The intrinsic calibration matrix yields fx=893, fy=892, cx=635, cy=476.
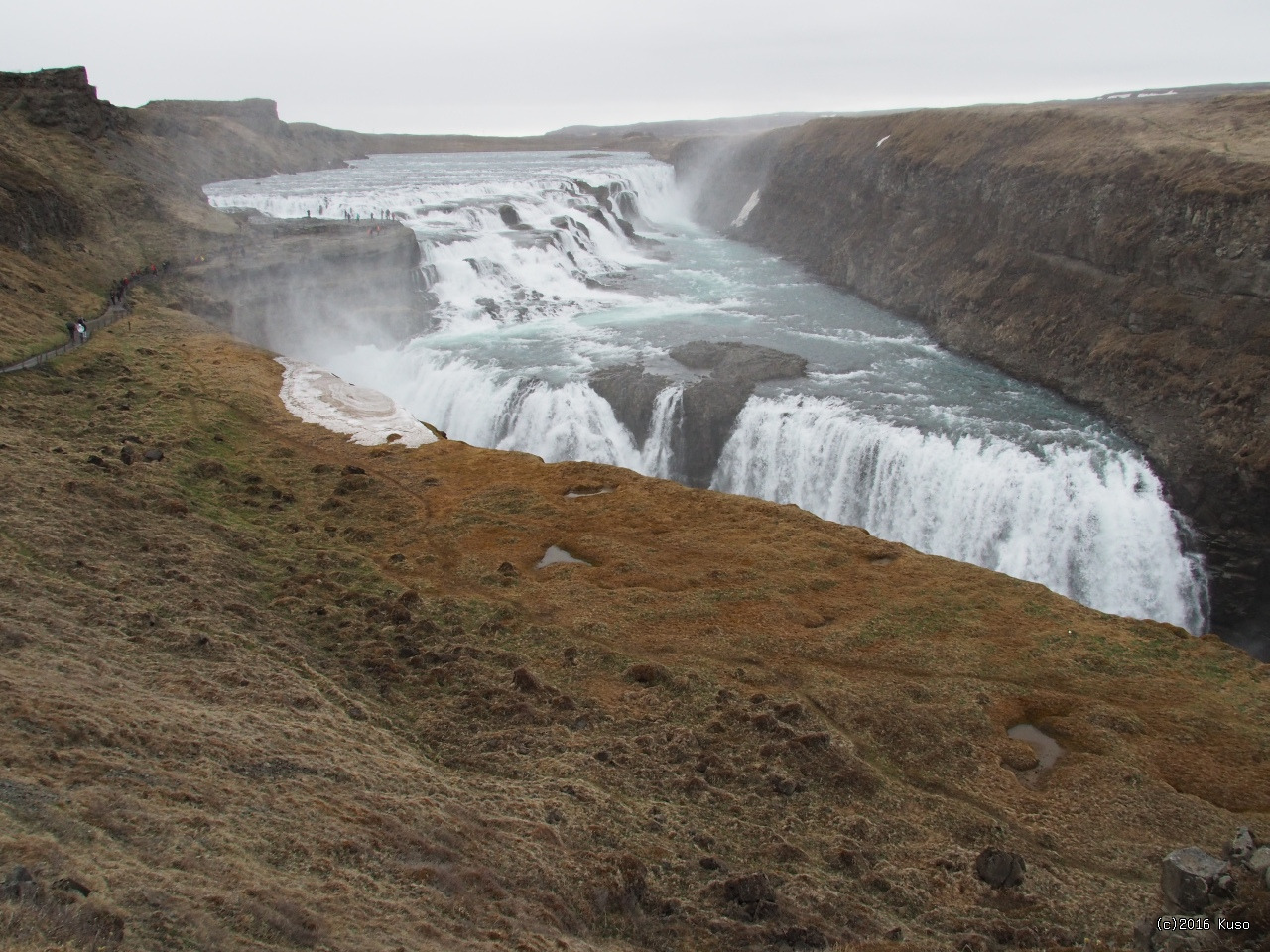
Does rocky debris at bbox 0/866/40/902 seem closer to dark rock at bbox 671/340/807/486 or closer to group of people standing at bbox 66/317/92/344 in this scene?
dark rock at bbox 671/340/807/486

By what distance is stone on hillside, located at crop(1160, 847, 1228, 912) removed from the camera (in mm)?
12945

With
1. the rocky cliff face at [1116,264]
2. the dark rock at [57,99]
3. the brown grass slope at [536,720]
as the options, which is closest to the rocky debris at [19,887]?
the brown grass slope at [536,720]

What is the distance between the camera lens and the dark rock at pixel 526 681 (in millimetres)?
21266

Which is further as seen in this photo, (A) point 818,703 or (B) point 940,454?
(B) point 940,454

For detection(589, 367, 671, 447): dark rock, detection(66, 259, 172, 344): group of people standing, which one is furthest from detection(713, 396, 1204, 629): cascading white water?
detection(66, 259, 172, 344): group of people standing

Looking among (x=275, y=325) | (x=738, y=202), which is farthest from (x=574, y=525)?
(x=738, y=202)

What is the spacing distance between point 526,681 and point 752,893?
8.23 m

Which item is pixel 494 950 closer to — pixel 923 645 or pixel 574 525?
pixel 923 645

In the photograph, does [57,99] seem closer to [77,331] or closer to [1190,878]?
[77,331]

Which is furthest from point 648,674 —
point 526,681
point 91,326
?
point 91,326

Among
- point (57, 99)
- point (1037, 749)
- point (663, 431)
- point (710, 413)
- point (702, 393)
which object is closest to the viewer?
point (1037, 749)

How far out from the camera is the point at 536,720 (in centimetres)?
2011

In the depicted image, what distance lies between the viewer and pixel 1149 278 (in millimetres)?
44719

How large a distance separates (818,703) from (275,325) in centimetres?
4520
